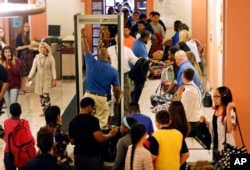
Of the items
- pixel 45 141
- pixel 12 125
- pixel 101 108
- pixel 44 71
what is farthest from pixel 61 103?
pixel 45 141

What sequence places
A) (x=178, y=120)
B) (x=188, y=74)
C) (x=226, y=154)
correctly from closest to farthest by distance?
1. (x=226, y=154)
2. (x=178, y=120)
3. (x=188, y=74)

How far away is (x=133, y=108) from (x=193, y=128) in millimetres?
1283

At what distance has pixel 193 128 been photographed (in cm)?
767

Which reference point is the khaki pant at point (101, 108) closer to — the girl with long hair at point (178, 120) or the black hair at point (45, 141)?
the girl with long hair at point (178, 120)

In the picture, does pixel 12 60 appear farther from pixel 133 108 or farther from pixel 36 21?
pixel 36 21

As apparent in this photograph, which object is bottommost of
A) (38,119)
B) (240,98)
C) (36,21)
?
(38,119)

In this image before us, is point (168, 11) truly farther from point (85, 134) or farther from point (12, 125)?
point (85, 134)

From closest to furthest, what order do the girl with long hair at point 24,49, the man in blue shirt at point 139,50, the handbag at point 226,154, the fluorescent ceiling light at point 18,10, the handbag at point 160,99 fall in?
the fluorescent ceiling light at point 18,10, the handbag at point 226,154, the handbag at point 160,99, the man in blue shirt at point 139,50, the girl with long hair at point 24,49

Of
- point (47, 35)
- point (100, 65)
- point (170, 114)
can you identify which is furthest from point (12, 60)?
point (47, 35)

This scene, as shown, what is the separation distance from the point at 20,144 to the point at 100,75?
2102 mm

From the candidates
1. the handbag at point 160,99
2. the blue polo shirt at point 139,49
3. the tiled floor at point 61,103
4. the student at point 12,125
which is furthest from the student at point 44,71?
the student at point 12,125

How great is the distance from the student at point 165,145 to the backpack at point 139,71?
4.56 meters

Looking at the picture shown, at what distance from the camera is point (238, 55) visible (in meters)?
7.81

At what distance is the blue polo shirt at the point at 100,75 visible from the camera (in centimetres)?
845
